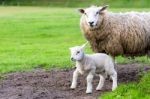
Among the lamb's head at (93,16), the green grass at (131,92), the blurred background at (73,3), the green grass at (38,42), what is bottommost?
the blurred background at (73,3)

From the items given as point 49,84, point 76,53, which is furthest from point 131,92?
point 49,84

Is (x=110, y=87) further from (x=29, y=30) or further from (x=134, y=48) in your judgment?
(x=29, y=30)

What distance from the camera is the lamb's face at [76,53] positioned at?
403 inches

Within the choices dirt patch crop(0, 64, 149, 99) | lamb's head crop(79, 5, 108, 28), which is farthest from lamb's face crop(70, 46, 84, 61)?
lamb's head crop(79, 5, 108, 28)

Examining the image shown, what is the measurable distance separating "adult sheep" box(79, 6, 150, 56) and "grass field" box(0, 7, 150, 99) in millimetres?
1453

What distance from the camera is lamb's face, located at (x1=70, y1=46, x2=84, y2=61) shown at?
10.2 metres

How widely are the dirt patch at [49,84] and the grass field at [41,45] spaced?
967 mm

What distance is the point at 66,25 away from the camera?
28.2 meters

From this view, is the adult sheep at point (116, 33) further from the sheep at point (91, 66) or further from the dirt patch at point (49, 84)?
the sheep at point (91, 66)

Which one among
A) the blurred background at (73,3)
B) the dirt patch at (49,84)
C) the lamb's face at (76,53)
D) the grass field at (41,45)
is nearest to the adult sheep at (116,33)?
the dirt patch at (49,84)

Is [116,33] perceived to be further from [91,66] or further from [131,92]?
[131,92]

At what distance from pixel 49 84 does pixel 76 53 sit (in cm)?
171

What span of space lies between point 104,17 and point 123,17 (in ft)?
1.91

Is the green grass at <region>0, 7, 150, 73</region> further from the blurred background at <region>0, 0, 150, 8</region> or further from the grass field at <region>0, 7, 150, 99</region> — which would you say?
the blurred background at <region>0, 0, 150, 8</region>
